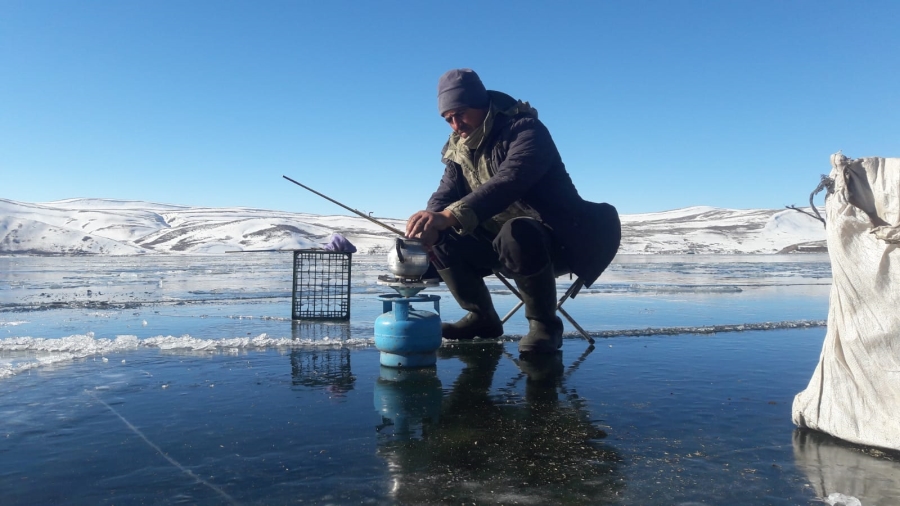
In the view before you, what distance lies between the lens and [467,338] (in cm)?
430

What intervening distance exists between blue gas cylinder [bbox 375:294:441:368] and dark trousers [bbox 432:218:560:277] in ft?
1.65

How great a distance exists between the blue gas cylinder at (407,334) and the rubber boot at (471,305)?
75 cm

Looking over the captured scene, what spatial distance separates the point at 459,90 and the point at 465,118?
0.62 feet

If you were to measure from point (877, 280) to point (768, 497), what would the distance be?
0.85 m

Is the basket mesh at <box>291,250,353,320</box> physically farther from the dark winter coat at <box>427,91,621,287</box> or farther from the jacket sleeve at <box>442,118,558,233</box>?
the jacket sleeve at <box>442,118,558,233</box>

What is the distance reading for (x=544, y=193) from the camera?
11.5 ft

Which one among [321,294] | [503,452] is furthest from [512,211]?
[321,294]

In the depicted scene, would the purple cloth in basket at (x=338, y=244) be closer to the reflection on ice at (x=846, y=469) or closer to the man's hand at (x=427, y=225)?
the man's hand at (x=427, y=225)

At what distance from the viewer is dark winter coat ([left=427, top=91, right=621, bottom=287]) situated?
3.24m

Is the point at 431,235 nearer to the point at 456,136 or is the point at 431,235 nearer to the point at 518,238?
the point at 518,238

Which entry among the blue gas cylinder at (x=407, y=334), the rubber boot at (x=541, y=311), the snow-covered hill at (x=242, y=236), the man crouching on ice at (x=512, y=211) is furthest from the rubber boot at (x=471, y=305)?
the snow-covered hill at (x=242, y=236)

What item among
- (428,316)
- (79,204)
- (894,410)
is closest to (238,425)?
(428,316)

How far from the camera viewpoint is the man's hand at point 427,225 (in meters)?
2.96

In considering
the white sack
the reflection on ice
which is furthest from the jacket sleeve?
the reflection on ice
